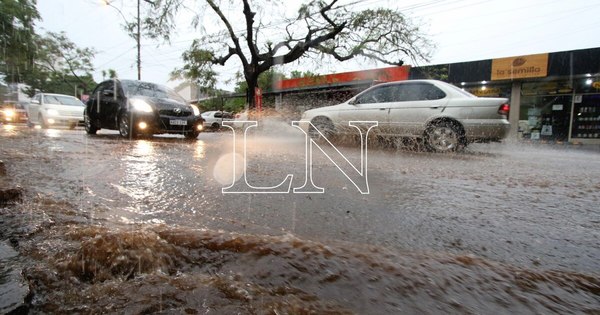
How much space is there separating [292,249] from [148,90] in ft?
23.2

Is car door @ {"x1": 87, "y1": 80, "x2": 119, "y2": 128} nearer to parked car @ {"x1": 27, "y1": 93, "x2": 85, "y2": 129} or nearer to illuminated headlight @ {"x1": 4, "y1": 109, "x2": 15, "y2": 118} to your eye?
parked car @ {"x1": 27, "y1": 93, "x2": 85, "y2": 129}

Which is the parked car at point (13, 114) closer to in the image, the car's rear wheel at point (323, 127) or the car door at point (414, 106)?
the car's rear wheel at point (323, 127)

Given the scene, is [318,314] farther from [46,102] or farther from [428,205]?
[46,102]

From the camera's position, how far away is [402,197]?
2.34m

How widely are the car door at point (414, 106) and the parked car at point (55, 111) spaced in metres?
9.80

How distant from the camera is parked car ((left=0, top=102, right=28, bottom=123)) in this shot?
Answer: 13289 millimetres

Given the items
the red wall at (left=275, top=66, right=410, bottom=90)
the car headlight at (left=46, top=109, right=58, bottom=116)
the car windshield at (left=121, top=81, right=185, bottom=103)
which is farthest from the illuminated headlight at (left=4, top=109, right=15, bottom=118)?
the red wall at (left=275, top=66, right=410, bottom=90)

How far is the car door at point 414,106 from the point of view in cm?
573

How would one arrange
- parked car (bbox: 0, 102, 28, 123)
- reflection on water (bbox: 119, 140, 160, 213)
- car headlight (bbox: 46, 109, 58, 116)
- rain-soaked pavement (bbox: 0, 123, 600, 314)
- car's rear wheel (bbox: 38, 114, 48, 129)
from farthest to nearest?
parked car (bbox: 0, 102, 28, 123) → car's rear wheel (bbox: 38, 114, 48, 129) → car headlight (bbox: 46, 109, 58, 116) → reflection on water (bbox: 119, 140, 160, 213) → rain-soaked pavement (bbox: 0, 123, 600, 314)

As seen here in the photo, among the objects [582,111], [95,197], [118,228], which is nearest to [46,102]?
[95,197]

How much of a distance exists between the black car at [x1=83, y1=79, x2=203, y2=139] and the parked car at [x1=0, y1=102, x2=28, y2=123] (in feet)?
26.5

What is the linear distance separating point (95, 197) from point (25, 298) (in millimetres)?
1285

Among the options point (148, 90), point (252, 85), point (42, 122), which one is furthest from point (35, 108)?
point (252, 85)

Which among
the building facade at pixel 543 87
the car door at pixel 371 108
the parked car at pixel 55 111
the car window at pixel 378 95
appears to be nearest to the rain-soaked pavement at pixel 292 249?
the car door at pixel 371 108
